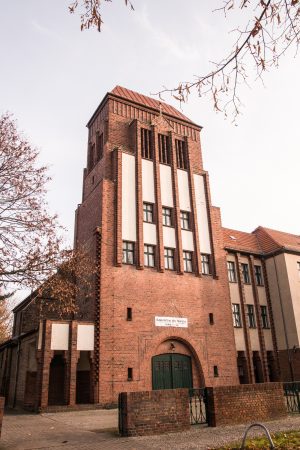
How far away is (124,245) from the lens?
76.1 feet

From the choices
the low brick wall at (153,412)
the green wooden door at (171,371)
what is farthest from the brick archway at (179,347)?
the low brick wall at (153,412)

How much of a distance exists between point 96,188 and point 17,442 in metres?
17.3

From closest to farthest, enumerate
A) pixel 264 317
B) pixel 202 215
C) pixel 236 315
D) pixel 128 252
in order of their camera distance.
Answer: pixel 128 252
pixel 236 315
pixel 202 215
pixel 264 317

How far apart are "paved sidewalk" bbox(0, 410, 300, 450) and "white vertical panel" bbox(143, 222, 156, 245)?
11.8 metres

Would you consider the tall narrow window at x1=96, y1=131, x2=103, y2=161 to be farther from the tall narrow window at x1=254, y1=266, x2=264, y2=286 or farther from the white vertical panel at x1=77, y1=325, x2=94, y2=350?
the tall narrow window at x1=254, y1=266, x2=264, y2=286

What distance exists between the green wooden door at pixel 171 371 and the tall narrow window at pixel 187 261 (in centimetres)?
568

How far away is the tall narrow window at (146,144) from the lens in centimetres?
2700

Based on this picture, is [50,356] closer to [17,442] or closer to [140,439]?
[17,442]

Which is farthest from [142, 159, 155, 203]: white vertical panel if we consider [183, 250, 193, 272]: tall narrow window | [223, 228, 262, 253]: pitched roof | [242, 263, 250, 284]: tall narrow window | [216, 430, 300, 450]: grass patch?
[216, 430, 300, 450]: grass patch

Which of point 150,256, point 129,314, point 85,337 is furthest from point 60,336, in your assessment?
point 150,256

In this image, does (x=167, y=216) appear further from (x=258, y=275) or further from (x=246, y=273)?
(x=258, y=275)

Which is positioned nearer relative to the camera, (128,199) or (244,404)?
(244,404)

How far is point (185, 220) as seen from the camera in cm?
2658

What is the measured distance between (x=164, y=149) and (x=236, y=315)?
13.5 metres
